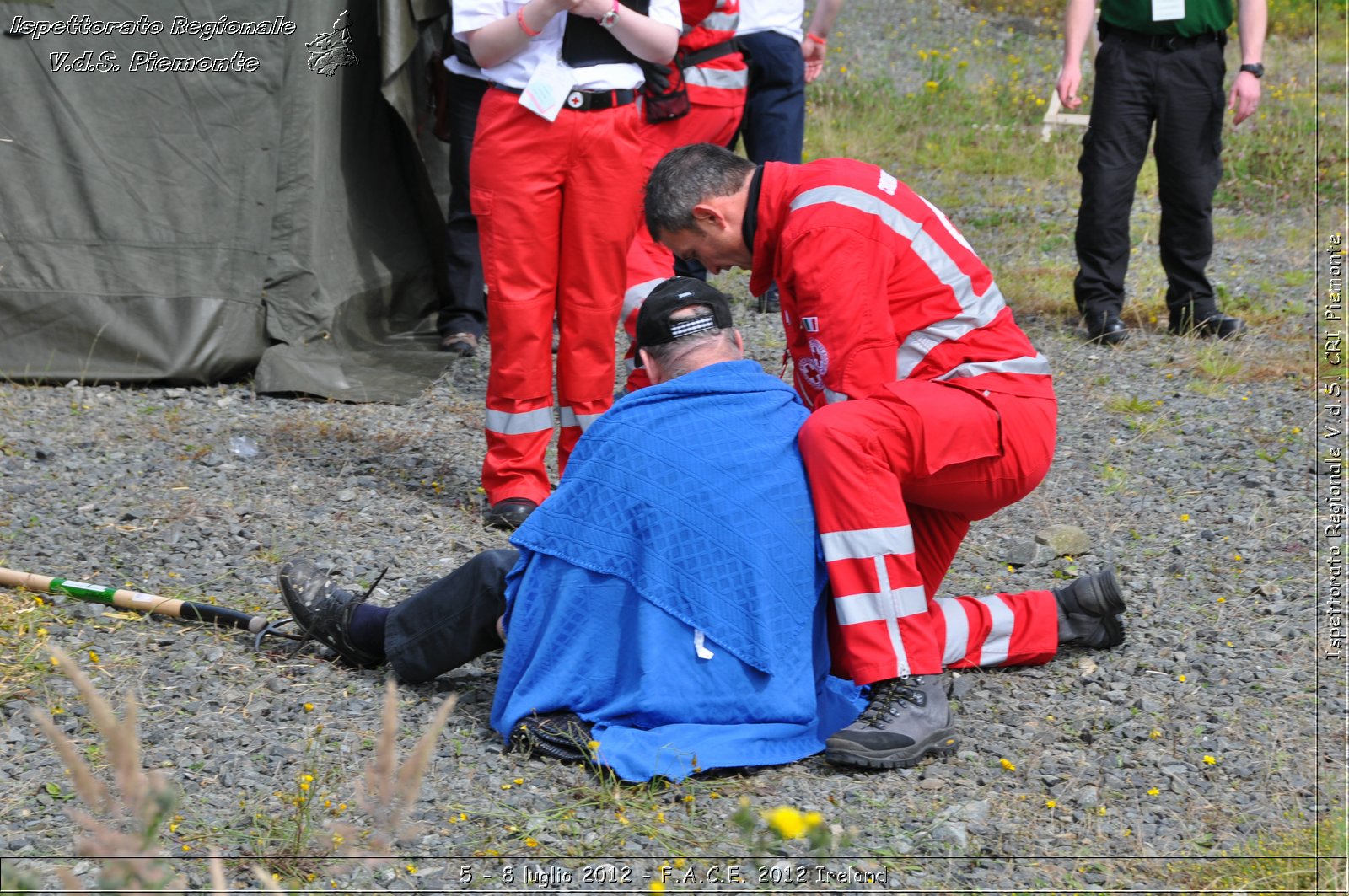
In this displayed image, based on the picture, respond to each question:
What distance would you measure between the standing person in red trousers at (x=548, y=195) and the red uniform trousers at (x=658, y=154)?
28 cm

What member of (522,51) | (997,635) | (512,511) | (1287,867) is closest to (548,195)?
(522,51)

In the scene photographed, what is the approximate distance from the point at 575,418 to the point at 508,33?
4.07 feet

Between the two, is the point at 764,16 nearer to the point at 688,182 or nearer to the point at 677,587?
the point at 688,182

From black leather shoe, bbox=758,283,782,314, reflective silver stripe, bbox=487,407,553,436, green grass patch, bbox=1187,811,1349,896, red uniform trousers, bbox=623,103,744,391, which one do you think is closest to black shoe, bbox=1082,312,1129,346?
black leather shoe, bbox=758,283,782,314

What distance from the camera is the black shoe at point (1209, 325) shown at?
21.4 ft

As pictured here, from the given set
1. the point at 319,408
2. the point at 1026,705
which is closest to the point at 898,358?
the point at 1026,705

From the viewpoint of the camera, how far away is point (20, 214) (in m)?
5.41

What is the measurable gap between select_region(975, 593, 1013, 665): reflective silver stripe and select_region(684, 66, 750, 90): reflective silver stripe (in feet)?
8.91

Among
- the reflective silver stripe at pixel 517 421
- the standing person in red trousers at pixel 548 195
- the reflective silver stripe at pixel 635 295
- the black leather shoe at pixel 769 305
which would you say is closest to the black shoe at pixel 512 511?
the standing person in red trousers at pixel 548 195

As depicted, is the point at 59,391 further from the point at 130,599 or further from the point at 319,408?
the point at 130,599

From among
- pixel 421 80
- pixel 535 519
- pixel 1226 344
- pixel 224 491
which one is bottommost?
pixel 1226 344

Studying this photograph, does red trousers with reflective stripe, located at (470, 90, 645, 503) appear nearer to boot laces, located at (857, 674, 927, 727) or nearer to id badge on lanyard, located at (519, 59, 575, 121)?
id badge on lanyard, located at (519, 59, 575, 121)

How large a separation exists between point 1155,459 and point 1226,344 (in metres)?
1.57

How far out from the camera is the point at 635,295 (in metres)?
4.85
